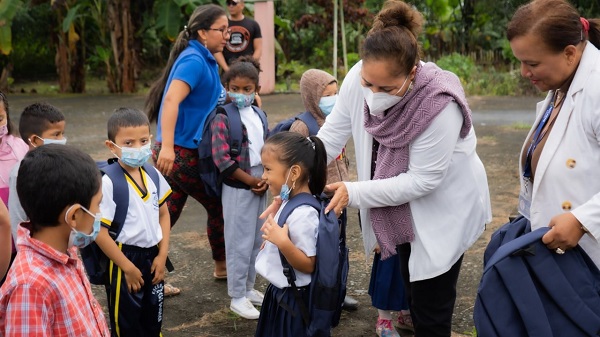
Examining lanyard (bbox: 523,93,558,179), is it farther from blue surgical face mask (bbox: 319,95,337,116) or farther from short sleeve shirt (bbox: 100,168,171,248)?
short sleeve shirt (bbox: 100,168,171,248)

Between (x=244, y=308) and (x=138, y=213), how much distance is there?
1.17 m

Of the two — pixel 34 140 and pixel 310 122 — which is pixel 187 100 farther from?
pixel 34 140

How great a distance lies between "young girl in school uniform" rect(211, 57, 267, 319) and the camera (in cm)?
446

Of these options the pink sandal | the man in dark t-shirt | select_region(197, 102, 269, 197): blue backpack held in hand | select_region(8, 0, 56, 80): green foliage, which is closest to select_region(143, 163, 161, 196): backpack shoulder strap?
select_region(197, 102, 269, 197): blue backpack held in hand

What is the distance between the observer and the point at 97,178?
2.46 m

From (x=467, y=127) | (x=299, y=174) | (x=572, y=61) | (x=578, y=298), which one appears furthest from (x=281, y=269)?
(x=572, y=61)

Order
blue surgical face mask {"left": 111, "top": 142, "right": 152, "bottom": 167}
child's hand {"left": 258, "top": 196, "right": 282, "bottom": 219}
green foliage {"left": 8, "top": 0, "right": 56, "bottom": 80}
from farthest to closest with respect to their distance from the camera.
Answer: green foliage {"left": 8, "top": 0, "right": 56, "bottom": 80} < blue surgical face mask {"left": 111, "top": 142, "right": 152, "bottom": 167} < child's hand {"left": 258, "top": 196, "right": 282, "bottom": 219}

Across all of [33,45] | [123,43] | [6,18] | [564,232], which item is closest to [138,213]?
[564,232]

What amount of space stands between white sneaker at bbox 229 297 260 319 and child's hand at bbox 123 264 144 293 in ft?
3.26

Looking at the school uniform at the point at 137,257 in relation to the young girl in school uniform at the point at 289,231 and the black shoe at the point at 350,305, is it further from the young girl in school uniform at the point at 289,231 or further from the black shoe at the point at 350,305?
the black shoe at the point at 350,305

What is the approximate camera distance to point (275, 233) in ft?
10.5

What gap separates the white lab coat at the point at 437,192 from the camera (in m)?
3.26

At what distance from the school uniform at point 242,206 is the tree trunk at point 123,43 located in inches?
412

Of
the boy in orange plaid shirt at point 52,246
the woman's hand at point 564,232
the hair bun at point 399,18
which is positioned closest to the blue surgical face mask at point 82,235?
the boy in orange plaid shirt at point 52,246
